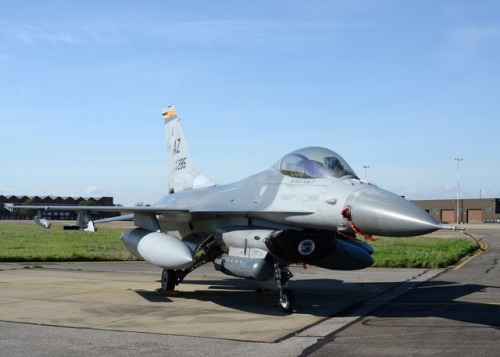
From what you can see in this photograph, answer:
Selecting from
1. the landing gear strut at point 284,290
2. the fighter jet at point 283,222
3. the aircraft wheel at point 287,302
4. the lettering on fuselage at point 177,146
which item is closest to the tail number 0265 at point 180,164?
the lettering on fuselage at point 177,146

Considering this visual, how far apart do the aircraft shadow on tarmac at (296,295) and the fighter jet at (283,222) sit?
0.48 metres

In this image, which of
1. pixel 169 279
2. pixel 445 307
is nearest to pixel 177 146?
pixel 169 279

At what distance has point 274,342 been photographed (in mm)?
8680

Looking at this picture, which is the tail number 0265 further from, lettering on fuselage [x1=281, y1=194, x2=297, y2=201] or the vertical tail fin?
lettering on fuselage [x1=281, y1=194, x2=297, y2=201]

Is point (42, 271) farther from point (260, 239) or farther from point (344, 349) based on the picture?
point (344, 349)

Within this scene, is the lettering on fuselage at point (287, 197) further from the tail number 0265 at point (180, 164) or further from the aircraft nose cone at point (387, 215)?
the tail number 0265 at point (180, 164)

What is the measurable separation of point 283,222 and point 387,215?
2597 mm

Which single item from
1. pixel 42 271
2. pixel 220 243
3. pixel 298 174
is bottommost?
pixel 42 271

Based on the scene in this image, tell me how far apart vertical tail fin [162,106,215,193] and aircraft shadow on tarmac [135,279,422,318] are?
2.82m

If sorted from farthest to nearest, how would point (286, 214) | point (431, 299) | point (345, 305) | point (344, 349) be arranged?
point (431, 299) → point (345, 305) → point (286, 214) → point (344, 349)

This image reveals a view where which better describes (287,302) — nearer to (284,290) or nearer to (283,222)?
(284,290)

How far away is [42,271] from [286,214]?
40.2 ft

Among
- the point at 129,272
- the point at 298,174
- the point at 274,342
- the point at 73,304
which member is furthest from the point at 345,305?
the point at 129,272

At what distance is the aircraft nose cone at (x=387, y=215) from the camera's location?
885cm
